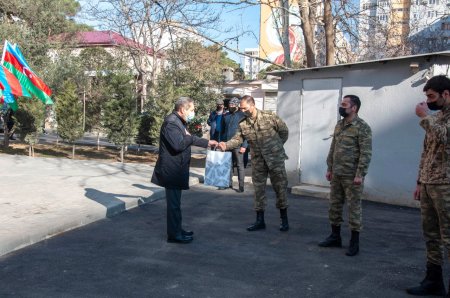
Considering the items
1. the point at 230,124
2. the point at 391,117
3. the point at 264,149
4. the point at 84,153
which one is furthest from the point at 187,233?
the point at 84,153

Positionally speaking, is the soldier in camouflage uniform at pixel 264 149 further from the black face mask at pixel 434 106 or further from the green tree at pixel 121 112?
the green tree at pixel 121 112

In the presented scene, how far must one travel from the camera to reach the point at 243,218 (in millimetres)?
7414

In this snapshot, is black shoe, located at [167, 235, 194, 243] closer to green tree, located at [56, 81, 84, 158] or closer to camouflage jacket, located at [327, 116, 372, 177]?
camouflage jacket, located at [327, 116, 372, 177]

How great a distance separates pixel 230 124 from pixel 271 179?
357 cm

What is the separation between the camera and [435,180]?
4082 millimetres

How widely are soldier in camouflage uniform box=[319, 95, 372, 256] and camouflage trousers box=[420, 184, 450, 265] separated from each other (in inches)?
43.7

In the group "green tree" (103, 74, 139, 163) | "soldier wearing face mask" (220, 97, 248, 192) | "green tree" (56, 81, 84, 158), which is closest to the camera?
"soldier wearing face mask" (220, 97, 248, 192)

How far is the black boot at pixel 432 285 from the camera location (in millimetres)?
4281

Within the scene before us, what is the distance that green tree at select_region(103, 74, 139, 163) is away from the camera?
15062mm

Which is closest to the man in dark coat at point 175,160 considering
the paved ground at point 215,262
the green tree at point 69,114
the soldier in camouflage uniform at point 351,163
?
the paved ground at point 215,262

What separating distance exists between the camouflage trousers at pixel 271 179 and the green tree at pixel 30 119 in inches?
432

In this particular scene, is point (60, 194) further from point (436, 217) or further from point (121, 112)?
point (121, 112)

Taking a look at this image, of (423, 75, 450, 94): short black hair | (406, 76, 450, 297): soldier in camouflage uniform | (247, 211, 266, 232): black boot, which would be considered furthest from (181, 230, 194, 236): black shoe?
(423, 75, 450, 94): short black hair

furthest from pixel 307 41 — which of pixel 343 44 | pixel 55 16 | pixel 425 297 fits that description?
pixel 55 16
